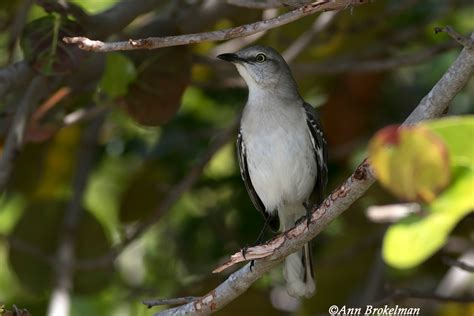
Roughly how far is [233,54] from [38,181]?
6.21 ft

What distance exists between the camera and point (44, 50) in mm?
4641

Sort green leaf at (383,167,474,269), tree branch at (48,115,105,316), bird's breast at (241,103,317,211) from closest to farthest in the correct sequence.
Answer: green leaf at (383,167,474,269) → bird's breast at (241,103,317,211) → tree branch at (48,115,105,316)

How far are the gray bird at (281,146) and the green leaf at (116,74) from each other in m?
0.65

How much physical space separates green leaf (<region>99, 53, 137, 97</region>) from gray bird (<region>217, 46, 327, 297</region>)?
653 millimetres

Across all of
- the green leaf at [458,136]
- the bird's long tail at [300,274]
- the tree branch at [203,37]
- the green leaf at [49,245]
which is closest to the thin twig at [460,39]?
the tree branch at [203,37]

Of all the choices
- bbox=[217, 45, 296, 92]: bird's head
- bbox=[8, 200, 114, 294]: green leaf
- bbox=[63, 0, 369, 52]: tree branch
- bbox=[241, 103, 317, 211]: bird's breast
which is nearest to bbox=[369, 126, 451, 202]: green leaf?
bbox=[63, 0, 369, 52]: tree branch

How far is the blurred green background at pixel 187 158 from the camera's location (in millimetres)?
5488

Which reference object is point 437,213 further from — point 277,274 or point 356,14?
point 277,274

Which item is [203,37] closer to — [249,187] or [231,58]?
[231,58]

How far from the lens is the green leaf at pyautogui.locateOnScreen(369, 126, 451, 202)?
1982 millimetres

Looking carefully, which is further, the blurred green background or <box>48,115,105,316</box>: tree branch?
<box>48,115,105,316</box>: tree branch

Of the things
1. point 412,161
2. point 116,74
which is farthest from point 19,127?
point 412,161

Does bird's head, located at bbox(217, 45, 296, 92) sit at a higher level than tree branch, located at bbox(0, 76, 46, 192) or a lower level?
lower

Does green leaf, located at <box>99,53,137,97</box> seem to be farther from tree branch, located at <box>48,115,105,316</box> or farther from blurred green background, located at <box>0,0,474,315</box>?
tree branch, located at <box>48,115,105,316</box>
